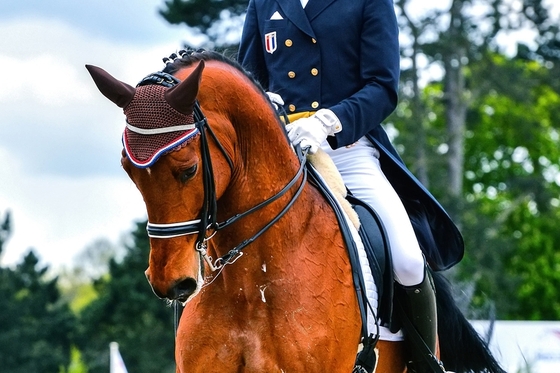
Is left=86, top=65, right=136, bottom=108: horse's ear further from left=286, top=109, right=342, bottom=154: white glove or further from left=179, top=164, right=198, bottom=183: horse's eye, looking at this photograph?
left=286, top=109, right=342, bottom=154: white glove

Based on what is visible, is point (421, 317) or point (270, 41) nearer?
point (270, 41)

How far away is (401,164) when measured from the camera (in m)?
6.33

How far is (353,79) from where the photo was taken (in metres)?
5.96

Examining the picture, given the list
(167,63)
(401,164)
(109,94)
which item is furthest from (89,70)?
(401,164)

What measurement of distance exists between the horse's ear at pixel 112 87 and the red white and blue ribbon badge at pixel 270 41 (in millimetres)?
1559

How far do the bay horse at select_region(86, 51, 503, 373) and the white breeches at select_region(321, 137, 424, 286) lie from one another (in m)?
0.49

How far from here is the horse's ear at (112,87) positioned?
4.49 meters

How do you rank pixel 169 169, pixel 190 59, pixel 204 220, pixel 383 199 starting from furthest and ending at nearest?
pixel 383 199 → pixel 190 59 → pixel 204 220 → pixel 169 169

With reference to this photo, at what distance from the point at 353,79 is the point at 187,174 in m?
1.83

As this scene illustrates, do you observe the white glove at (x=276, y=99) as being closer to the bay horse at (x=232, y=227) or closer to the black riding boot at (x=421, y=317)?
the bay horse at (x=232, y=227)

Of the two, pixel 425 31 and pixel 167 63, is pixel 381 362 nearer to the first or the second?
pixel 167 63

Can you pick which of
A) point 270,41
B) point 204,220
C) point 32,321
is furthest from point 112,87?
point 32,321

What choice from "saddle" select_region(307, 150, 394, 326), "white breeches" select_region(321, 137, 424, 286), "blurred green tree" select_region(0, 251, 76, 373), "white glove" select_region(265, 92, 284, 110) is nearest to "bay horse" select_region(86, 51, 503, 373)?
"saddle" select_region(307, 150, 394, 326)

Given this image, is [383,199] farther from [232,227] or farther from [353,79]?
[232,227]
